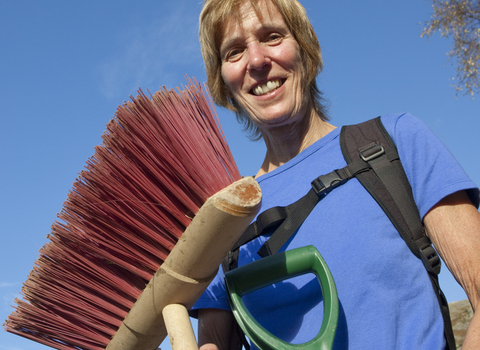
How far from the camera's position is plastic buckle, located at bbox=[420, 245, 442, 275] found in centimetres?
154

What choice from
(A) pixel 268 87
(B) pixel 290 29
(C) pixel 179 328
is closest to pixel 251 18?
(B) pixel 290 29

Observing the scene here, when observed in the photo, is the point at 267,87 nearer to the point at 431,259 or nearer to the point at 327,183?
the point at 327,183

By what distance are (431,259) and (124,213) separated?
3.37 ft

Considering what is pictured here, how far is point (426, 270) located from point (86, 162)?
A: 4.06ft

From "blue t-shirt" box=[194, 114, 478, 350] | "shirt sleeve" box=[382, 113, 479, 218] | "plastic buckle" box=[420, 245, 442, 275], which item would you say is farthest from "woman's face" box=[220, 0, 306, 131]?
"plastic buckle" box=[420, 245, 442, 275]

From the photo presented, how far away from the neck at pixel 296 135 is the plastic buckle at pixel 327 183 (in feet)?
1.31

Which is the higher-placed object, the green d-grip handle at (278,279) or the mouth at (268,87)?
the mouth at (268,87)

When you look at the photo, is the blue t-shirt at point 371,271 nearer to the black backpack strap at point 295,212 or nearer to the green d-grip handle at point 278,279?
the black backpack strap at point 295,212

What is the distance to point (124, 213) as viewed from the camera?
62.9 inches

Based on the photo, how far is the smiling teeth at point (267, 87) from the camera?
6.70ft

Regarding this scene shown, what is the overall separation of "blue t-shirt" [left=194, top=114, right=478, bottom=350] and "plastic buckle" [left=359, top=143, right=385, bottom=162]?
2.7 inches

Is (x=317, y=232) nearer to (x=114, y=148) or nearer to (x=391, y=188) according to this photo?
(x=391, y=188)

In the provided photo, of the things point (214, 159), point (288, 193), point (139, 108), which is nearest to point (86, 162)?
point (139, 108)

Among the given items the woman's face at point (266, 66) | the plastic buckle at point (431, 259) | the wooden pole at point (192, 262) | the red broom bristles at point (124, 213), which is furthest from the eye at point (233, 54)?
the plastic buckle at point (431, 259)
